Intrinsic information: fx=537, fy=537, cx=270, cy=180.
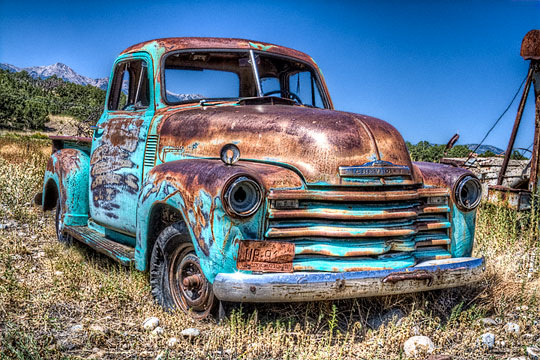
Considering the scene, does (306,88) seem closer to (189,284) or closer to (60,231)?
(189,284)

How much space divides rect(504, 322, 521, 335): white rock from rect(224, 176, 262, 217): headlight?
1.90 meters

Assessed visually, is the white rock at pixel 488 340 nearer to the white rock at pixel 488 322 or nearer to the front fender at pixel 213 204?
the white rock at pixel 488 322

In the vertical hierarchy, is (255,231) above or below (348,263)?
above

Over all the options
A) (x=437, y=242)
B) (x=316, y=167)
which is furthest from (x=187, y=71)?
(x=437, y=242)

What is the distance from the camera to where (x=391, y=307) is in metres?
3.54

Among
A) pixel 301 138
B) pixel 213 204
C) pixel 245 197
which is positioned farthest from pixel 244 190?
pixel 301 138

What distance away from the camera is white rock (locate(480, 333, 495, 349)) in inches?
128

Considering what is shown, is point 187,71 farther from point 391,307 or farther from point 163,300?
point 391,307

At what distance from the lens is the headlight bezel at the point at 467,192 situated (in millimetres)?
3650

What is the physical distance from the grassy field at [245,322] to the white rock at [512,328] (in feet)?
0.10

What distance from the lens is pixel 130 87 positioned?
4.91 metres

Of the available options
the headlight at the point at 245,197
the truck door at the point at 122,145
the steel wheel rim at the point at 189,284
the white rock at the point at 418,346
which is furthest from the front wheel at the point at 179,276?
the white rock at the point at 418,346

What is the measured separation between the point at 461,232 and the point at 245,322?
63.2 inches

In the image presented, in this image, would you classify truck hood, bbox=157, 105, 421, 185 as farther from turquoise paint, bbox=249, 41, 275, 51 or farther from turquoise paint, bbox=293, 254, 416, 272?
turquoise paint, bbox=249, 41, 275, 51
